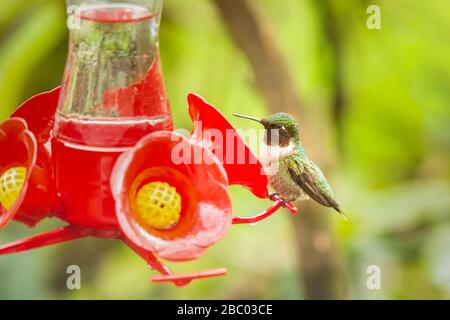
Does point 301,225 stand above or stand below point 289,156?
below

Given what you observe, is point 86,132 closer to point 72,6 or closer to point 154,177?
point 154,177

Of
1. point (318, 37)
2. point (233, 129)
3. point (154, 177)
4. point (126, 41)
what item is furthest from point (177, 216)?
point (318, 37)

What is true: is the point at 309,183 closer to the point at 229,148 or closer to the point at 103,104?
the point at 229,148

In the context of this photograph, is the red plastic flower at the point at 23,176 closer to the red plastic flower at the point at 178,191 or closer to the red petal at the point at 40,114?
the red petal at the point at 40,114

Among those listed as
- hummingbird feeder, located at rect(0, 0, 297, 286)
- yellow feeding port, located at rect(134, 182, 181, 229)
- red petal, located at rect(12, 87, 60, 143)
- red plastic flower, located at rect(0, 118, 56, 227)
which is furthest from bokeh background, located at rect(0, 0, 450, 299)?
yellow feeding port, located at rect(134, 182, 181, 229)

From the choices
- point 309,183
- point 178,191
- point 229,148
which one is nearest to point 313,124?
point 309,183
